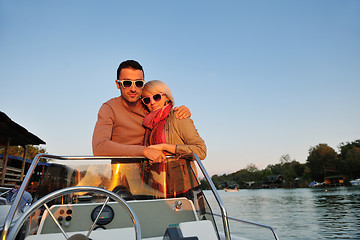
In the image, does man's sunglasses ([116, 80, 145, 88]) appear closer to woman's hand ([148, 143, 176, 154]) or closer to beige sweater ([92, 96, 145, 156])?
beige sweater ([92, 96, 145, 156])

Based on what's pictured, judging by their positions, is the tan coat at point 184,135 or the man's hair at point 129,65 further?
the man's hair at point 129,65

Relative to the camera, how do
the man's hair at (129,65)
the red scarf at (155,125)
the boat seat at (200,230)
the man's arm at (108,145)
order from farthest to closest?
1. the man's hair at (129,65)
2. the red scarf at (155,125)
3. the man's arm at (108,145)
4. the boat seat at (200,230)

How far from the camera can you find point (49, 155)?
1.91 meters

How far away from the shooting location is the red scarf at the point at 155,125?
8.53ft

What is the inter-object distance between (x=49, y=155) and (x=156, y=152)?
31.3 inches

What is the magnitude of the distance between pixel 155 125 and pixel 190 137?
41cm

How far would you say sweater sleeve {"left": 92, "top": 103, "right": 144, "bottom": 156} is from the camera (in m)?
Result: 2.28

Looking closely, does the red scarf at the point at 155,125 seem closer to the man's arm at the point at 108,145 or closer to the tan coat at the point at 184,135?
the tan coat at the point at 184,135

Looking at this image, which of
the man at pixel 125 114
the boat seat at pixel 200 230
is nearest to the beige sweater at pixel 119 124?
the man at pixel 125 114

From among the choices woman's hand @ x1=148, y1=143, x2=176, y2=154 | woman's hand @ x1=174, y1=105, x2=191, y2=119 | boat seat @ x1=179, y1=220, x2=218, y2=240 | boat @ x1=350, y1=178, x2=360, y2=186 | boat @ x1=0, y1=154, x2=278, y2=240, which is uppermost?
woman's hand @ x1=174, y1=105, x2=191, y2=119

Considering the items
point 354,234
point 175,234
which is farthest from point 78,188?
point 354,234

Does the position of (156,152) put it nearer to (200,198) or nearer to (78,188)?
(200,198)

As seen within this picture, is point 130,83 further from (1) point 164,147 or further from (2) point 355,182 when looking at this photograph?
(2) point 355,182

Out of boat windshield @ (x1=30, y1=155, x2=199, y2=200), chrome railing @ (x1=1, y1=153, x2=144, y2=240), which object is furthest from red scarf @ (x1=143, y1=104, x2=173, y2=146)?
chrome railing @ (x1=1, y1=153, x2=144, y2=240)
